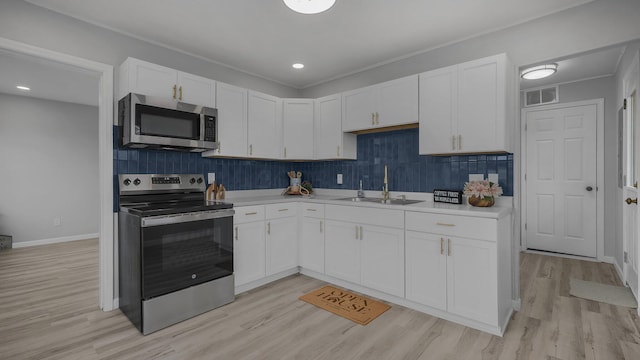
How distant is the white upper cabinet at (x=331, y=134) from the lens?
366 centimetres

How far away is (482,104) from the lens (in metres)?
2.57

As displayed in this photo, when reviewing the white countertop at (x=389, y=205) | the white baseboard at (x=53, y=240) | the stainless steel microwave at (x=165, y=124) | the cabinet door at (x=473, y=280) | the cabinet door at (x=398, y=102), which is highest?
the cabinet door at (x=398, y=102)

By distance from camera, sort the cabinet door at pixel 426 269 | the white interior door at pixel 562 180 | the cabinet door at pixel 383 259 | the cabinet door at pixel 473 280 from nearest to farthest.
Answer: the cabinet door at pixel 473 280, the cabinet door at pixel 426 269, the cabinet door at pixel 383 259, the white interior door at pixel 562 180

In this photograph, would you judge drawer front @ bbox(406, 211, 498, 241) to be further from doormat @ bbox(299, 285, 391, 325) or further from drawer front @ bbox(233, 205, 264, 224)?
drawer front @ bbox(233, 205, 264, 224)

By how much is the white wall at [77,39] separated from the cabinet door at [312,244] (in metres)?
2.09

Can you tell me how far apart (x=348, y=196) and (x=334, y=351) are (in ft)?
6.86

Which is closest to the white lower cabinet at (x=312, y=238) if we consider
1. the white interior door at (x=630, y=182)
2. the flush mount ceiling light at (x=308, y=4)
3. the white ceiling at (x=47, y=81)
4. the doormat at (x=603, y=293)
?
the flush mount ceiling light at (x=308, y=4)

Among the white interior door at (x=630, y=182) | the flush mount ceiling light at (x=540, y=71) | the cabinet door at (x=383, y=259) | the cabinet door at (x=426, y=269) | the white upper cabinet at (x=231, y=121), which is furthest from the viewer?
the flush mount ceiling light at (x=540, y=71)

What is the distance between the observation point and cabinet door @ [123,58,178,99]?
8.57ft

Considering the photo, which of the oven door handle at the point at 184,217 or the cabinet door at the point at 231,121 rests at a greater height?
the cabinet door at the point at 231,121

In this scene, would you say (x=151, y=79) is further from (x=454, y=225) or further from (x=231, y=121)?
(x=454, y=225)

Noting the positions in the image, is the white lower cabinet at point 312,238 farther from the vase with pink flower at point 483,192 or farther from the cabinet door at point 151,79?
the cabinet door at point 151,79

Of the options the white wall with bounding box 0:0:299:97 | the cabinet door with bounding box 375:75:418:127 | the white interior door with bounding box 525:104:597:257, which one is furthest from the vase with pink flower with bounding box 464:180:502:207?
the white wall with bounding box 0:0:299:97

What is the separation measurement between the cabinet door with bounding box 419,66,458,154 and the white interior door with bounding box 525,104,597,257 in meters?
2.67
